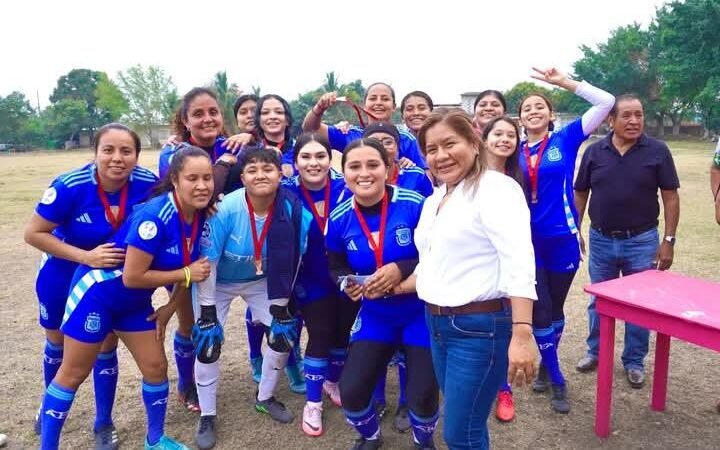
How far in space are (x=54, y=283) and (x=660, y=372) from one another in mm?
4455

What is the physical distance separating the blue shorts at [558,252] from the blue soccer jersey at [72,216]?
9.43 ft

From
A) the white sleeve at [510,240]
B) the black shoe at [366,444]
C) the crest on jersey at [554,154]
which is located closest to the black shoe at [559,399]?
the black shoe at [366,444]

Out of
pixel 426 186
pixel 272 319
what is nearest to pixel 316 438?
pixel 272 319

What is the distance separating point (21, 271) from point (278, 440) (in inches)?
264

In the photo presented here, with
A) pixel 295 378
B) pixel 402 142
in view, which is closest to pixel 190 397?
pixel 295 378

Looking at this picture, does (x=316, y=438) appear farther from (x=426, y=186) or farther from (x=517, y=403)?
(x=426, y=186)

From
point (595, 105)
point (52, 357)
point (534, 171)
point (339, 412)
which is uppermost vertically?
point (595, 105)

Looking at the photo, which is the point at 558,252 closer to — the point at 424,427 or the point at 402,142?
the point at 402,142

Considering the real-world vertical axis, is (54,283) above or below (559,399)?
above

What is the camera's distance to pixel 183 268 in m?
3.44

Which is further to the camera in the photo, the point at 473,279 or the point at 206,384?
the point at 206,384

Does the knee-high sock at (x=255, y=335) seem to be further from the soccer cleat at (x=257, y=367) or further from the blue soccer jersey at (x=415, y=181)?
the blue soccer jersey at (x=415, y=181)

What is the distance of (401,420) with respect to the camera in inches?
159

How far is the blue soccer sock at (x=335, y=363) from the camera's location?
4.19 m
